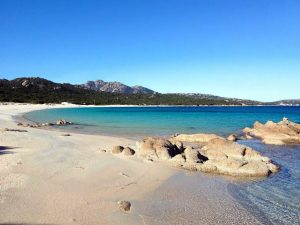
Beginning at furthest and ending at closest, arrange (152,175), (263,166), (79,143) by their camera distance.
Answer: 1. (79,143)
2. (263,166)
3. (152,175)

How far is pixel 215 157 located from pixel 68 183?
9.53 meters

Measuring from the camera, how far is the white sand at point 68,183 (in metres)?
10.8

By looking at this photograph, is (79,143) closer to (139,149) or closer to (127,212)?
(139,149)

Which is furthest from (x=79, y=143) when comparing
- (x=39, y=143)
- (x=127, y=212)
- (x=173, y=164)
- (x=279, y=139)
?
(x=279, y=139)

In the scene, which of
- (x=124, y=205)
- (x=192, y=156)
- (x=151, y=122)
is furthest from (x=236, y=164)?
(x=151, y=122)

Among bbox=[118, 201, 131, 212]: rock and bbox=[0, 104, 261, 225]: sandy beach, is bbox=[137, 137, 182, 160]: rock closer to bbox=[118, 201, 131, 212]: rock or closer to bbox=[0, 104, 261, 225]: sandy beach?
bbox=[0, 104, 261, 225]: sandy beach

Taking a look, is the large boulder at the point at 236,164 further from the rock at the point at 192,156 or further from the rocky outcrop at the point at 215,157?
the rock at the point at 192,156

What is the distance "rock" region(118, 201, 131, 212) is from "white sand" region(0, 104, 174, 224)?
20 cm

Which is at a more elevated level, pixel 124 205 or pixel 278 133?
pixel 278 133

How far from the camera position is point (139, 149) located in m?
22.5

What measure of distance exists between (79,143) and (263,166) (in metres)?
14.7

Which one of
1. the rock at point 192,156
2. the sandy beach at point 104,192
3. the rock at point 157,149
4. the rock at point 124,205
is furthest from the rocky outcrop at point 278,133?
the rock at point 124,205

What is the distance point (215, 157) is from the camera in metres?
20.6

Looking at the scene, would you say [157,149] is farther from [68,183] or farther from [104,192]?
[104,192]
